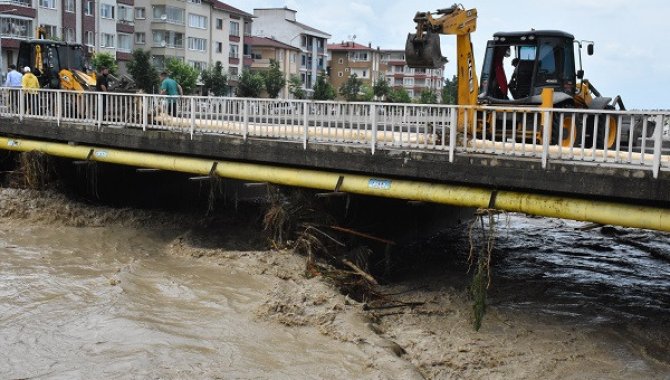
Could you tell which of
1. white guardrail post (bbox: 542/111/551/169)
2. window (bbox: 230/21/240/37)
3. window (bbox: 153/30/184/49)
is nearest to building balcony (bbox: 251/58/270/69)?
window (bbox: 230/21/240/37)

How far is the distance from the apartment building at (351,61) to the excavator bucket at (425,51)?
310ft

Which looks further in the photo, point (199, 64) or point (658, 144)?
point (199, 64)

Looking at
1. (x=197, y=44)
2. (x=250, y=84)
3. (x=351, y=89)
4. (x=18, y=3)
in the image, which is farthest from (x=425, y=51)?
(x=351, y=89)

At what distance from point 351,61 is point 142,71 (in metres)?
55.9

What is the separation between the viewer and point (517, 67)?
16.0 m

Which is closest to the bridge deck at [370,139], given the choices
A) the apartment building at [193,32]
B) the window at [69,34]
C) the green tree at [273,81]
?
the window at [69,34]

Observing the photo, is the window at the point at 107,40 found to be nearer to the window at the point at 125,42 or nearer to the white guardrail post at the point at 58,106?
the window at the point at 125,42

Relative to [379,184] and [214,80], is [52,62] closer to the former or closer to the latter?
[379,184]

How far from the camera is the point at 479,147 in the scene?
11.7 m

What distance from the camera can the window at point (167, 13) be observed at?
66.8 metres

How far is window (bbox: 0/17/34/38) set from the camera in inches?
2003

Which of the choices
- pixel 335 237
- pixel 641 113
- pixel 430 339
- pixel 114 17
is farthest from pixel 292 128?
pixel 114 17

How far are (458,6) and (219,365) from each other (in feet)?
27.5

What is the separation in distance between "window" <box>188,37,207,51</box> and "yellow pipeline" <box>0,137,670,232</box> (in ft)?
178
